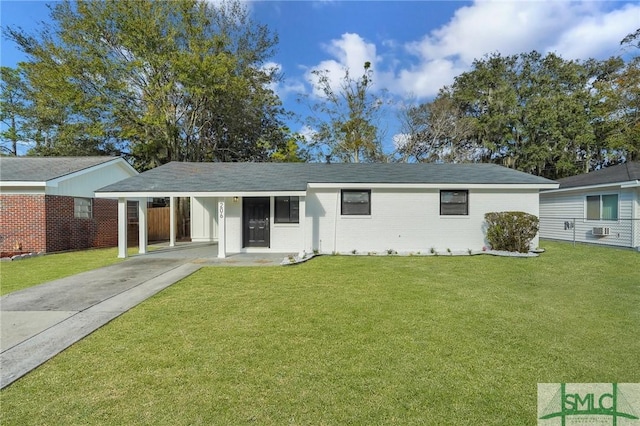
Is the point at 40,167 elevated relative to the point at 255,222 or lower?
elevated

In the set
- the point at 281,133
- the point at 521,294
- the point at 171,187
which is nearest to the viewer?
the point at 521,294

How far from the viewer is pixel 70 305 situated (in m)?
5.46

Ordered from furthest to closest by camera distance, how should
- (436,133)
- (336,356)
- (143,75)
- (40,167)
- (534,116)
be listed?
(436,133) → (534,116) → (143,75) → (40,167) → (336,356)

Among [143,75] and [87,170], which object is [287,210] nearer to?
[87,170]

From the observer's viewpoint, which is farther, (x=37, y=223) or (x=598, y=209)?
(x=598, y=209)

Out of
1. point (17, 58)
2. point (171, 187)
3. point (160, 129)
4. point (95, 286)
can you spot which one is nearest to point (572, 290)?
point (95, 286)

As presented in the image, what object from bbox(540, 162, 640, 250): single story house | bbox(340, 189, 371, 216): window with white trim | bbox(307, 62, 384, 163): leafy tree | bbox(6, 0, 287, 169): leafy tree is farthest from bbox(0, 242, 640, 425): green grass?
bbox(307, 62, 384, 163): leafy tree

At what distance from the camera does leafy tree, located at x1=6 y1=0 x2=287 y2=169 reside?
18.2 m

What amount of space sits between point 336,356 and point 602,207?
1591 cm

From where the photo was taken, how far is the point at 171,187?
11094 mm

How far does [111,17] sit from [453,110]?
25.0 metres

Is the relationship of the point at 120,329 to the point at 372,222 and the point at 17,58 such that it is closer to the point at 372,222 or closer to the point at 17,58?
the point at 372,222

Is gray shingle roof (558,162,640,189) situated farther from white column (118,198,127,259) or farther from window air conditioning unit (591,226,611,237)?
white column (118,198,127,259)

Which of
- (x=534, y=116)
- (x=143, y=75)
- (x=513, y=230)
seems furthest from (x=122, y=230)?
(x=534, y=116)
